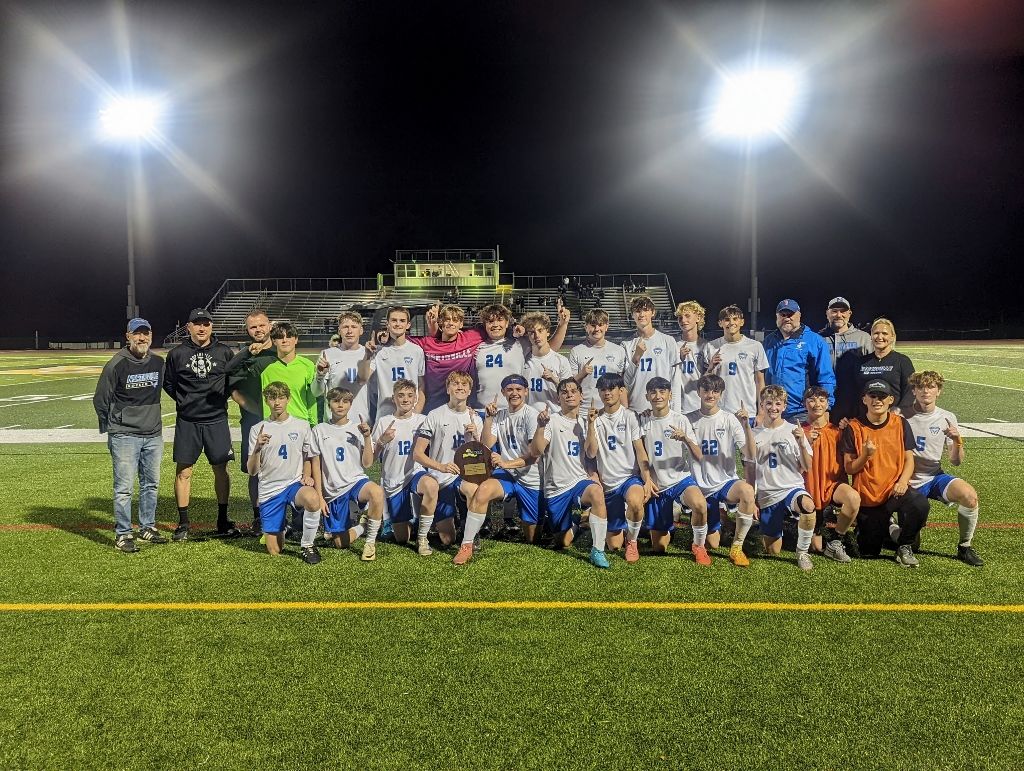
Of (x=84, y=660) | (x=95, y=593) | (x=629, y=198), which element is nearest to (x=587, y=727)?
(x=84, y=660)

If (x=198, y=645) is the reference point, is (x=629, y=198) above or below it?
above

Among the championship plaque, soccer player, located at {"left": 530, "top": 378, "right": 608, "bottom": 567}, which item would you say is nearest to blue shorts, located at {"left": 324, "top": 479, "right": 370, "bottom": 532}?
the championship plaque

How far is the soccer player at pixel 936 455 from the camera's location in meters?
→ 5.08

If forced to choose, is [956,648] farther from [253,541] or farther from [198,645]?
[253,541]

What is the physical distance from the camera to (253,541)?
588 cm

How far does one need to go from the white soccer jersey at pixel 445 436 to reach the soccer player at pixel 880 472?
2964 millimetres

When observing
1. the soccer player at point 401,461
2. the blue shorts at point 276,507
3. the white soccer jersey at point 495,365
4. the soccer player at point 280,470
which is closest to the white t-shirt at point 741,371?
the white soccer jersey at point 495,365

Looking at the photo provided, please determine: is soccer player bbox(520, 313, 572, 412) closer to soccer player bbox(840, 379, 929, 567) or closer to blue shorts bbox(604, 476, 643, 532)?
blue shorts bbox(604, 476, 643, 532)

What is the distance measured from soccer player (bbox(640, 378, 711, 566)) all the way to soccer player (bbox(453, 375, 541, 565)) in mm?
903

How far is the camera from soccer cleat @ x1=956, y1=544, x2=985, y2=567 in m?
5.01

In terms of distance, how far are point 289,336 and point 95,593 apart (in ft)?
8.19

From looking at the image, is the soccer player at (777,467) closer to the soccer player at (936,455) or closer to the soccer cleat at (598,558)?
the soccer player at (936,455)

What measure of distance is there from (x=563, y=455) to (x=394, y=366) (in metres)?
1.81

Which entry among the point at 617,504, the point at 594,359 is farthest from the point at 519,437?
the point at 594,359
